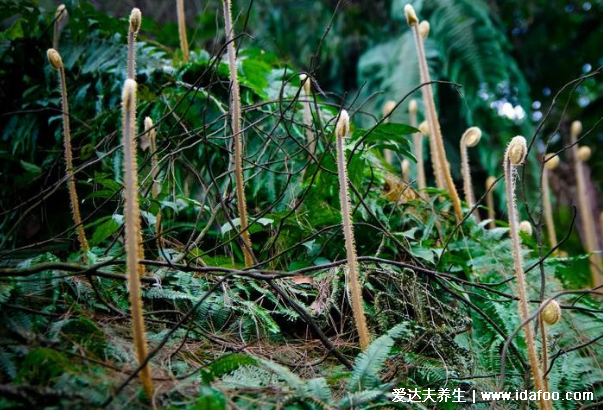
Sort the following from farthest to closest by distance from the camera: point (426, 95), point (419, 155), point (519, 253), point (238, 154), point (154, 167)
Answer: point (419, 155)
point (426, 95)
point (154, 167)
point (238, 154)
point (519, 253)

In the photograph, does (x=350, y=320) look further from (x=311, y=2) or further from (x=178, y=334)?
(x=311, y=2)

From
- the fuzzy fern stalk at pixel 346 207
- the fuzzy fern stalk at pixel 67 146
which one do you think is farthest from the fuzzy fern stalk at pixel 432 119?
the fuzzy fern stalk at pixel 67 146

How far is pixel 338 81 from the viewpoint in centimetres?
428

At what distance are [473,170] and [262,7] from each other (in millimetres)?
1948

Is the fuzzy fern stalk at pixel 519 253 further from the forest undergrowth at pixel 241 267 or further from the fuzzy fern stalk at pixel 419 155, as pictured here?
the fuzzy fern stalk at pixel 419 155

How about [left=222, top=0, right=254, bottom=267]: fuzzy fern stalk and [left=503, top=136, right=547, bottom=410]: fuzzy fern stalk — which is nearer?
[left=503, top=136, right=547, bottom=410]: fuzzy fern stalk

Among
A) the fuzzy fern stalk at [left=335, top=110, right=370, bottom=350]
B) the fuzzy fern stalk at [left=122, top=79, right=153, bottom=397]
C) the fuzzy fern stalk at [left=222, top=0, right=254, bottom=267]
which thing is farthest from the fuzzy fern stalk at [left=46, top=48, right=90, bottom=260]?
the fuzzy fern stalk at [left=335, top=110, right=370, bottom=350]

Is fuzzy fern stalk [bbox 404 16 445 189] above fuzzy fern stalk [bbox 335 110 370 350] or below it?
above

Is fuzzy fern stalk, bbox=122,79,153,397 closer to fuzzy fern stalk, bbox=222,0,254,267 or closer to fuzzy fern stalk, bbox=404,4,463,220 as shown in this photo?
fuzzy fern stalk, bbox=222,0,254,267

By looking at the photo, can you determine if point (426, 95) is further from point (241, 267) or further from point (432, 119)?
point (241, 267)

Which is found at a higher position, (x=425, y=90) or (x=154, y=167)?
(x=425, y=90)

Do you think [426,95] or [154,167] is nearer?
[154,167]

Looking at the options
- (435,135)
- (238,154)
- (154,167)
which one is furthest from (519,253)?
(154,167)

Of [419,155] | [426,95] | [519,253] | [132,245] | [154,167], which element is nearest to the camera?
[132,245]
